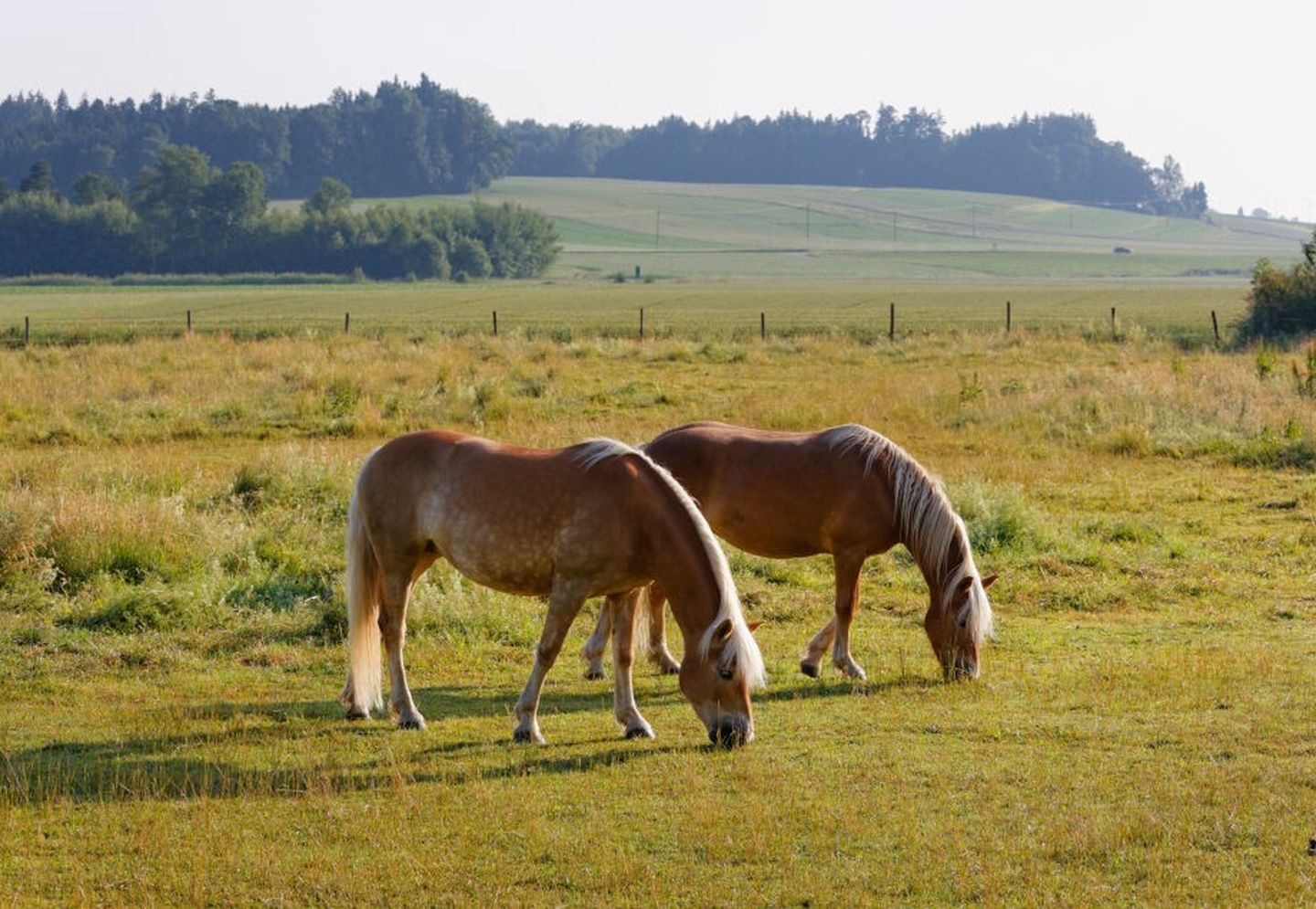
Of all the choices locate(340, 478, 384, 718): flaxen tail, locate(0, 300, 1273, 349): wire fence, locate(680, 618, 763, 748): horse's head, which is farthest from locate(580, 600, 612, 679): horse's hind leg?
locate(0, 300, 1273, 349): wire fence

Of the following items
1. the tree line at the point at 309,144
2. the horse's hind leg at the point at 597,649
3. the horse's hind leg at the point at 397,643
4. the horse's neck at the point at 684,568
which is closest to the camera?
the horse's neck at the point at 684,568

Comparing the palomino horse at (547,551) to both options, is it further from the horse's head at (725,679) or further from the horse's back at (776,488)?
the horse's back at (776,488)

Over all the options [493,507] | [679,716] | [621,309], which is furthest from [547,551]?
[621,309]

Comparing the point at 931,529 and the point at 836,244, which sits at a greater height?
the point at 836,244

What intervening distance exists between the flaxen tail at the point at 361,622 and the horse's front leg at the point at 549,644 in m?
1.13

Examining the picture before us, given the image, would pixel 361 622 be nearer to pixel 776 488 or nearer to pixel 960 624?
pixel 776 488

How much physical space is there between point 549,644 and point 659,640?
209 cm

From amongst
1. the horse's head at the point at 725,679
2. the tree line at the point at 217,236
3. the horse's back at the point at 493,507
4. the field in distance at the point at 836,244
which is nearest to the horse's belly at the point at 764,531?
the horse's back at the point at 493,507

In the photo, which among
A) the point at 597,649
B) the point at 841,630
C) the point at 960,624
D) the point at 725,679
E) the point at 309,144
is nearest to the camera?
the point at 725,679

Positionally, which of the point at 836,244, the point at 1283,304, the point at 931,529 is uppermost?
the point at 836,244

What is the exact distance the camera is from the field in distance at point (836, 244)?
135000 mm

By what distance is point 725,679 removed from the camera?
8727 millimetres

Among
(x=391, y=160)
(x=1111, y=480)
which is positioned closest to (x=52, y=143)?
(x=391, y=160)

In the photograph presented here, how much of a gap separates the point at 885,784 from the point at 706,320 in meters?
54.0
